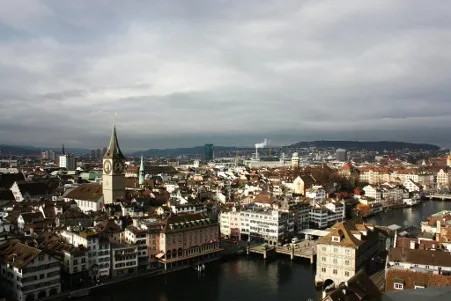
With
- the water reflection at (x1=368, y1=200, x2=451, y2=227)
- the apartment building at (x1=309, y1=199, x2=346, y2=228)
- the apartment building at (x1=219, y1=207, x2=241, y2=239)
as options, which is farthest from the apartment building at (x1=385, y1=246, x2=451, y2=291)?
the water reflection at (x1=368, y1=200, x2=451, y2=227)

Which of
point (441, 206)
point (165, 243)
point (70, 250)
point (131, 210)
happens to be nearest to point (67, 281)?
point (70, 250)

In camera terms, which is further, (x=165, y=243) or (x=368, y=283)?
(x=165, y=243)

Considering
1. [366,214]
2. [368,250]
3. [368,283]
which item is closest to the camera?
[368,283]

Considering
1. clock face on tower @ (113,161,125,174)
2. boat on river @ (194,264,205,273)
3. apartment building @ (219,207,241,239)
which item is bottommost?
boat on river @ (194,264,205,273)

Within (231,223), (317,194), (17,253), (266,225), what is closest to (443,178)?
(317,194)

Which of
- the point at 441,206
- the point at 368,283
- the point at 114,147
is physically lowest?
the point at 441,206

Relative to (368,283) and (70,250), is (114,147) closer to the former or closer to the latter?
(70,250)

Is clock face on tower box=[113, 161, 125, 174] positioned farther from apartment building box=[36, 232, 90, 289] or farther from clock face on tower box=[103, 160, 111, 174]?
apartment building box=[36, 232, 90, 289]
